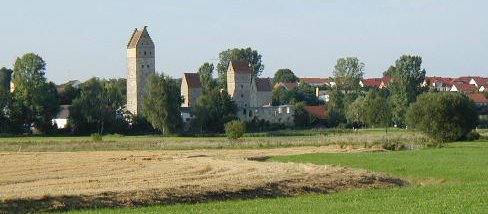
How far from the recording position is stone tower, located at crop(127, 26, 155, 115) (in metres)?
132

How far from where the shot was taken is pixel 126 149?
250 feet

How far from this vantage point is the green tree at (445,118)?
81688 mm

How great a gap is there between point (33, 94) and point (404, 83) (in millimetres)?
53490

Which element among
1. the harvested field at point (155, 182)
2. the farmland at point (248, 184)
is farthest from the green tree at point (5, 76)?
the harvested field at point (155, 182)

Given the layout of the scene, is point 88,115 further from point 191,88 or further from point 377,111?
point 377,111

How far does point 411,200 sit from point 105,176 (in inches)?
693

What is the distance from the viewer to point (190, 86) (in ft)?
470

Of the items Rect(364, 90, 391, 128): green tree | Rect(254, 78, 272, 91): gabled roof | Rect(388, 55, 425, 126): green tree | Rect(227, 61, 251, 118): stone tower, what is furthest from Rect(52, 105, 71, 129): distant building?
Rect(388, 55, 425, 126): green tree

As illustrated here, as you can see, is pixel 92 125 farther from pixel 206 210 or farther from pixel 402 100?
pixel 206 210

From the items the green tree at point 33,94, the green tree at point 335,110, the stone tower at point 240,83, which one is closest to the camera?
the green tree at point 33,94

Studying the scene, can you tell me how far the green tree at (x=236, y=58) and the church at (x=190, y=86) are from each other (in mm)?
18184

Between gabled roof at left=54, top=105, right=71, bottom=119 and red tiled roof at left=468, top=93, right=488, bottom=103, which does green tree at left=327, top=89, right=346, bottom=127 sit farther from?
gabled roof at left=54, top=105, right=71, bottom=119

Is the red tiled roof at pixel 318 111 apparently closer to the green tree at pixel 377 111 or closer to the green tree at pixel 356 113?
the green tree at pixel 356 113

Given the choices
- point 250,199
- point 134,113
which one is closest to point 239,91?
point 134,113
